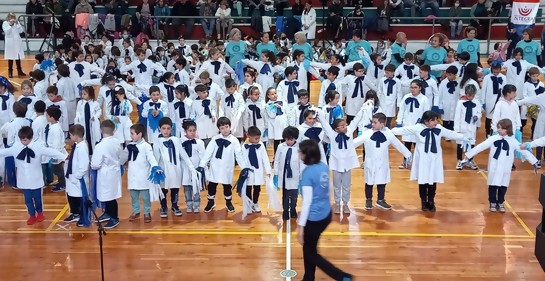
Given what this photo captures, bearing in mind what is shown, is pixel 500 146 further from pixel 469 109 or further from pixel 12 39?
pixel 12 39

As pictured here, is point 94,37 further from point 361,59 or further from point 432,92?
point 432,92

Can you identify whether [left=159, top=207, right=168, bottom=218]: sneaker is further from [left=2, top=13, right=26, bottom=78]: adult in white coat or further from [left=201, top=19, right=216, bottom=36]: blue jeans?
[left=201, top=19, right=216, bottom=36]: blue jeans

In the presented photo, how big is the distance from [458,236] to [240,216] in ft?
9.30

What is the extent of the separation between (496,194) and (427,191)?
36.7 inches

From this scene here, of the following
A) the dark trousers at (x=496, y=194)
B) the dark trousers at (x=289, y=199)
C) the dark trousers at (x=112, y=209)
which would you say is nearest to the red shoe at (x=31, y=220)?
the dark trousers at (x=112, y=209)

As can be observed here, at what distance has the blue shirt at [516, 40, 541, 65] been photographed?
1359 centimetres

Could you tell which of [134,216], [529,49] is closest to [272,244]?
[134,216]

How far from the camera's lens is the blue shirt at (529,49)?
13594 millimetres

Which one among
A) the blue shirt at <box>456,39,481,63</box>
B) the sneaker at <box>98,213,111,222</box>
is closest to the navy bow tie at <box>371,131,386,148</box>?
the sneaker at <box>98,213,111,222</box>

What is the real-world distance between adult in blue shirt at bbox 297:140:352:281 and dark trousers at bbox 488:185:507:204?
3507 mm

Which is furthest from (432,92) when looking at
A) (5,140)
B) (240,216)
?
(5,140)

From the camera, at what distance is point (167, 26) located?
67.5 ft

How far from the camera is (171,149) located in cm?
866

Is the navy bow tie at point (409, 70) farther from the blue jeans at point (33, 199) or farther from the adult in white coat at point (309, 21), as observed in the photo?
the adult in white coat at point (309, 21)
